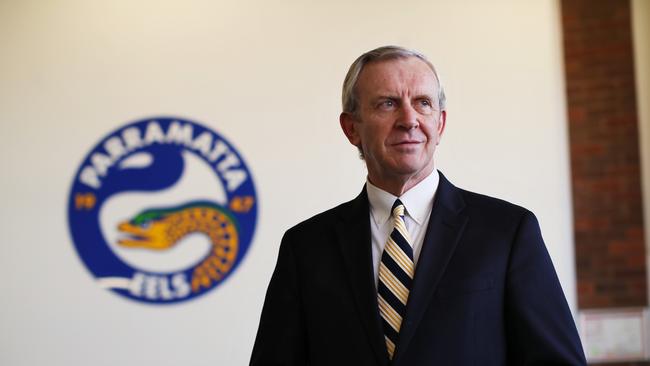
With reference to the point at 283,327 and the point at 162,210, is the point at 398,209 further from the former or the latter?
the point at 162,210

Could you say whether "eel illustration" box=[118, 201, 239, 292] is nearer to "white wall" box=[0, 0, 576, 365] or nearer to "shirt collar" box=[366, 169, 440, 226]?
"white wall" box=[0, 0, 576, 365]

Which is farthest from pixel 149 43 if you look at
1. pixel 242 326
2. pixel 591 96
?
pixel 591 96

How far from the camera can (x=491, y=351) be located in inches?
65.7

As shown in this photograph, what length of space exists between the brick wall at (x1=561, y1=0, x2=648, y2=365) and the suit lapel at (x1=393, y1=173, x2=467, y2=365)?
2.93 m

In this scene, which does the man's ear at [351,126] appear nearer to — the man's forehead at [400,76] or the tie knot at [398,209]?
the man's forehead at [400,76]

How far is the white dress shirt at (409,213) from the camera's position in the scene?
6.08ft

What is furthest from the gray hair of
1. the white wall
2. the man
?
the white wall

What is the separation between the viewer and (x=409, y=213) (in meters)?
1.86

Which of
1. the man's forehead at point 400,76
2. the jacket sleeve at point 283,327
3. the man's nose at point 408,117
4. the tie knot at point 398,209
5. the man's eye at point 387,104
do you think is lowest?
the jacket sleeve at point 283,327

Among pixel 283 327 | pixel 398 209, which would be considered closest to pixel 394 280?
pixel 398 209

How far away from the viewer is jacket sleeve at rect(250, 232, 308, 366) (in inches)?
72.7

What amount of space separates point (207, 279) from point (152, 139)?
0.79 meters

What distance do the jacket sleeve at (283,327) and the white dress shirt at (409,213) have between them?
0.69 feet

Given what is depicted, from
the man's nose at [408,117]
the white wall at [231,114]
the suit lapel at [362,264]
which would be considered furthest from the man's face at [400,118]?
the white wall at [231,114]
